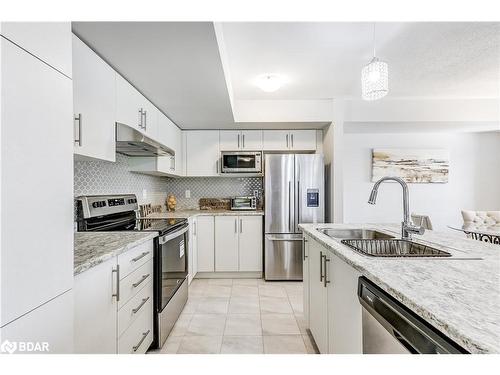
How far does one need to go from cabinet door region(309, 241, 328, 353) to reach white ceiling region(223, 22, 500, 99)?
1.61 meters

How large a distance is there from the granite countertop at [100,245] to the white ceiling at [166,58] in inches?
46.8

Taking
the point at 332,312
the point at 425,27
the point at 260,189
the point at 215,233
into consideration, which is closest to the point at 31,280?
the point at 332,312

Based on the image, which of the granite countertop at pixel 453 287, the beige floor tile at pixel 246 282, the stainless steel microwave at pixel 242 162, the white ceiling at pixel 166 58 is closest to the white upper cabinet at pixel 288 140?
the stainless steel microwave at pixel 242 162

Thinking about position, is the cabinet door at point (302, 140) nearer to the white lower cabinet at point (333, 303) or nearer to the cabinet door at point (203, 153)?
the cabinet door at point (203, 153)

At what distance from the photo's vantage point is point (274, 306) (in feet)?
9.66

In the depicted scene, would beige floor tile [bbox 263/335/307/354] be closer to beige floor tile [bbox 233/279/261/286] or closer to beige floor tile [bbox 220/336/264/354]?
beige floor tile [bbox 220/336/264/354]

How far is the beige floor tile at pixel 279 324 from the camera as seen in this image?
238cm

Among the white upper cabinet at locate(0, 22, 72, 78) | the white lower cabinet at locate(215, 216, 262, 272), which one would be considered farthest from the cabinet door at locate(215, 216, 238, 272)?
the white upper cabinet at locate(0, 22, 72, 78)

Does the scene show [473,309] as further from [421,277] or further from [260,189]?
[260,189]

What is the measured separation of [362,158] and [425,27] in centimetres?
290

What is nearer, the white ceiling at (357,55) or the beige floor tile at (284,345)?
the beige floor tile at (284,345)

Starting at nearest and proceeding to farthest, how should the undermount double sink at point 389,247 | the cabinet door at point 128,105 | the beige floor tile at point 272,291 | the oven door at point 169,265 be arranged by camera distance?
the undermount double sink at point 389,247 → the oven door at point 169,265 → the cabinet door at point 128,105 → the beige floor tile at point 272,291

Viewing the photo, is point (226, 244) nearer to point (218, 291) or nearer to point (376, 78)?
point (218, 291)

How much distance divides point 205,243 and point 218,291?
2.36 feet
